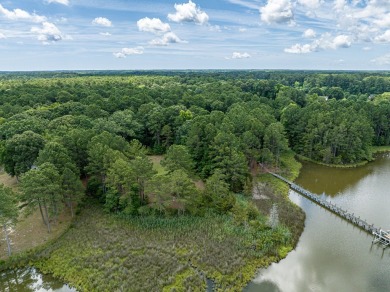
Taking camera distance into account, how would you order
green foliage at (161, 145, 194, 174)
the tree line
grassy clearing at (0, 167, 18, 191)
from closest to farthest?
1. the tree line
2. green foliage at (161, 145, 194, 174)
3. grassy clearing at (0, 167, 18, 191)

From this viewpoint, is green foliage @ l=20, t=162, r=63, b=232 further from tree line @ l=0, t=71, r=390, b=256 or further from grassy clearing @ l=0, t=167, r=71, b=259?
grassy clearing @ l=0, t=167, r=71, b=259

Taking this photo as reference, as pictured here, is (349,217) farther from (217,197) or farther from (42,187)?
(42,187)

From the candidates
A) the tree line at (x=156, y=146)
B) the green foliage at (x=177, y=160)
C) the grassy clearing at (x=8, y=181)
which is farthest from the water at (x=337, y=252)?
the grassy clearing at (x=8, y=181)

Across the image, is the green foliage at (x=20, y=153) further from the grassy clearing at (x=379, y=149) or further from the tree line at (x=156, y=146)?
the grassy clearing at (x=379, y=149)

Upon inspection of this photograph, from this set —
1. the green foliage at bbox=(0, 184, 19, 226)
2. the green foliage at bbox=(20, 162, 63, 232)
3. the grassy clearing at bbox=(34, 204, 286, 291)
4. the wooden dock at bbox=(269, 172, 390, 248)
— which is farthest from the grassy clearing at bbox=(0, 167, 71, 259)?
the wooden dock at bbox=(269, 172, 390, 248)

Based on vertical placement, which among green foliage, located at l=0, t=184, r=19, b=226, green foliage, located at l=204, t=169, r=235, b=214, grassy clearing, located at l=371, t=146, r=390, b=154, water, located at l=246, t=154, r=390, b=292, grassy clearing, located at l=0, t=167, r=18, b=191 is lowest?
grassy clearing, located at l=371, t=146, r=390, b=154

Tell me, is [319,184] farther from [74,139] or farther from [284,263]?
[74,139]
